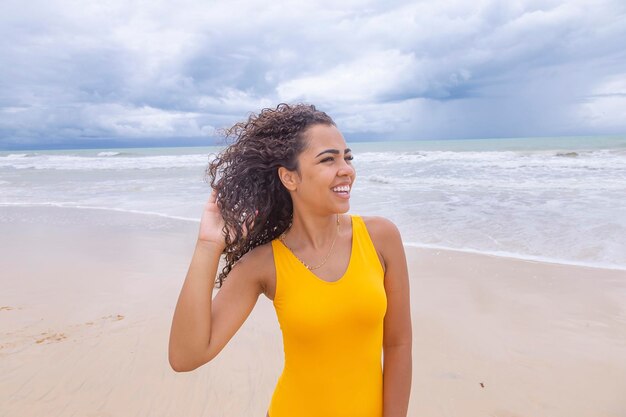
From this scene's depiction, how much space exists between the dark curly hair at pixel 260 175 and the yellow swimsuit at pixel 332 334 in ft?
0.42

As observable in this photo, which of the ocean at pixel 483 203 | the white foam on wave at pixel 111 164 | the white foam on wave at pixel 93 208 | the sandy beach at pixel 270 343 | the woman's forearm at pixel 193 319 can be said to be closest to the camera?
the woman's forearm at pixel 193 319

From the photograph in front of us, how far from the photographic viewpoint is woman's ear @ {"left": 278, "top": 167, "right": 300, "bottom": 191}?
1991mm

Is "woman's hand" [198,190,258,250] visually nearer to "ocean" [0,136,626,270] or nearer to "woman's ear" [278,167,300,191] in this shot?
"woman's ear" [278,167,300,191]

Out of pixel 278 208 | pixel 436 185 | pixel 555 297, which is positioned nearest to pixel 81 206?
pixel 436 185

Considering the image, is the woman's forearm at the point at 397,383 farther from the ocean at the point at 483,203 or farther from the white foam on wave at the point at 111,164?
the white foam on wave at the point at 111,164

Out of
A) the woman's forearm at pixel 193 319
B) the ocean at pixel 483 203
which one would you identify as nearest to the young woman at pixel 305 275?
the woman's forearm at pixel 193 319

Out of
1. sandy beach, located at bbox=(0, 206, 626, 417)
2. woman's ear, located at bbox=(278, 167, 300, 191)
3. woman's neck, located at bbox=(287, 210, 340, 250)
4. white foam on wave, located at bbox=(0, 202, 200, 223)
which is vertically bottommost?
sandy beach, located at bbox=(0, 206, 626, 417)

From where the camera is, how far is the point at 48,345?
475 cm

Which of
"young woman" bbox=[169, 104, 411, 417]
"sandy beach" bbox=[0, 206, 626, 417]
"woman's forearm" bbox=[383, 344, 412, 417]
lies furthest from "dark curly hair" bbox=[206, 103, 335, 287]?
"sandy beach" bbox=[0, 206, 626, 417]

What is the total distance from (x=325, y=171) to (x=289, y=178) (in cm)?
17

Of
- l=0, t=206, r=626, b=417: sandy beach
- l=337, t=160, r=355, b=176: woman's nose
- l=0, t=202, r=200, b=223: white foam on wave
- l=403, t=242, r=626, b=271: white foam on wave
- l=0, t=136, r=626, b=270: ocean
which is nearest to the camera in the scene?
l=337, t=160, r=355, b=176: woman's nose

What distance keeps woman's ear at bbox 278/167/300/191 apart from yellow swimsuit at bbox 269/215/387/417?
0.78 ft

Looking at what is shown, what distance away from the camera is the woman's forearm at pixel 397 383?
198cm

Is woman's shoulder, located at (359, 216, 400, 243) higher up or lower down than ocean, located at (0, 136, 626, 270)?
higher up
